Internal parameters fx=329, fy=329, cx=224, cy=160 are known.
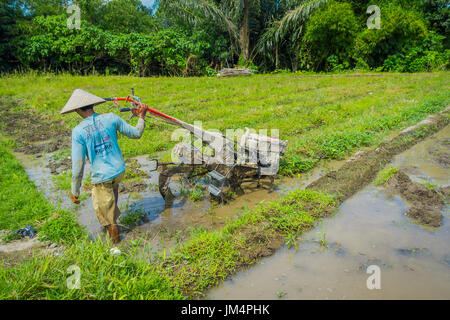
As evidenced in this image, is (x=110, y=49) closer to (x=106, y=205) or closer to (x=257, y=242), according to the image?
(x=106, y=205)

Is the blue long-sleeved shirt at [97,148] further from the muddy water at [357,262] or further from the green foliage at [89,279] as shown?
the muddy water at [357,262]

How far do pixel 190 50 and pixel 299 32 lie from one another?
689 centimetres

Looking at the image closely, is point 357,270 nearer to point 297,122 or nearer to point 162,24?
point 297,122

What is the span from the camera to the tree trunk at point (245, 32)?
20.3 m

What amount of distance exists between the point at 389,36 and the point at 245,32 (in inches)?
330

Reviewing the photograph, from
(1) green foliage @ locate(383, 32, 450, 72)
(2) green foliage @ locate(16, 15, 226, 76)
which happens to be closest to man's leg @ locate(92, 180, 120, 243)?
(2) green foliage @ locate(16, 15, 226, 76)

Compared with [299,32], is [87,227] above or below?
below

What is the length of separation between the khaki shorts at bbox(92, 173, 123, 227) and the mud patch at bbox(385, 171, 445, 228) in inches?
141

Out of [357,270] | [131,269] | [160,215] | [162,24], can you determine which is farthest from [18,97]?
[162,24]

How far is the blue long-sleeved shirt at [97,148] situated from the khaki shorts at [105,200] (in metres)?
0.10
